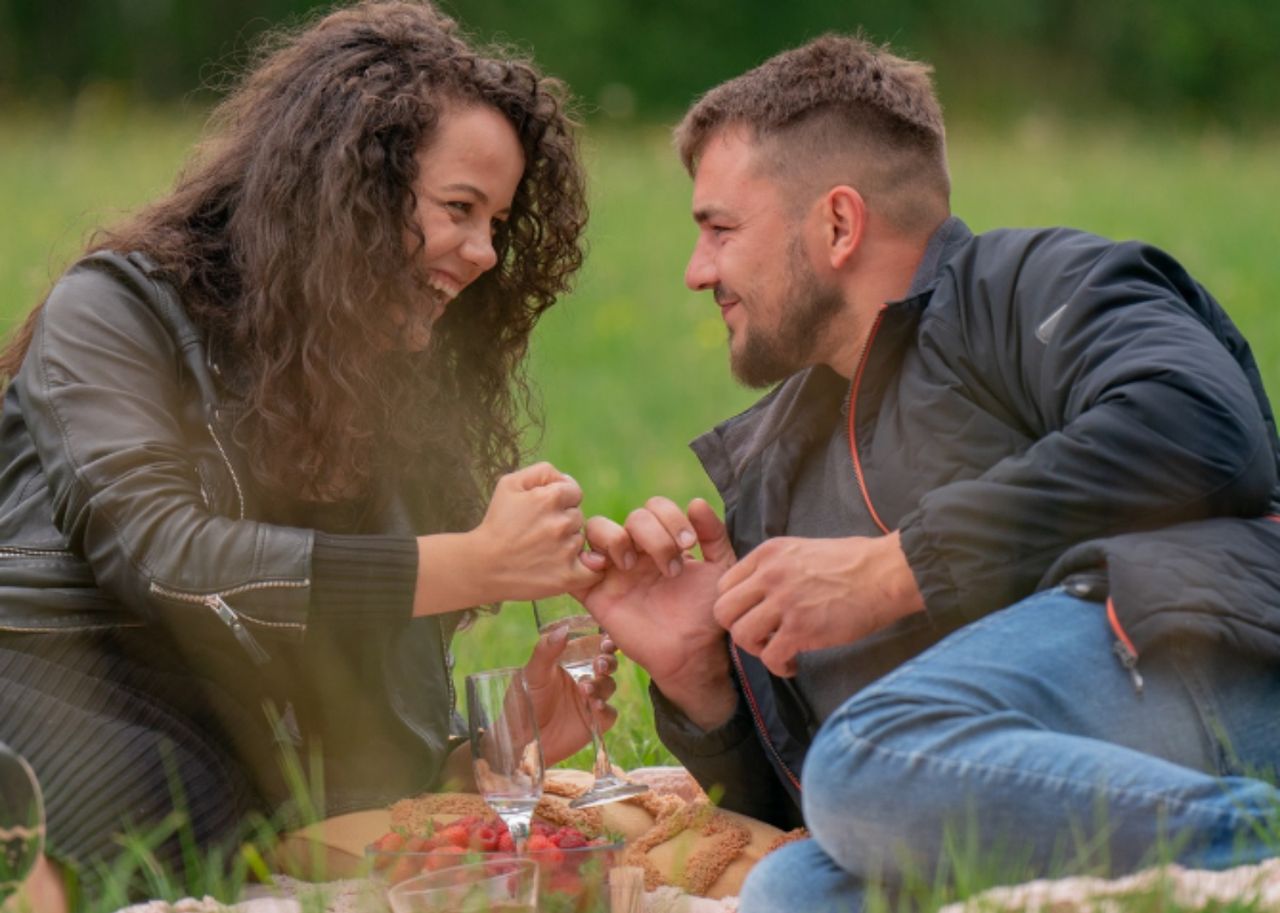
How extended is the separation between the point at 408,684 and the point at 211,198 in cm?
124

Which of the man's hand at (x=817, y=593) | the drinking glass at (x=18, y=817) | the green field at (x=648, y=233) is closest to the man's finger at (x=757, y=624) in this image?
the man's hand at (x=817, y=593)

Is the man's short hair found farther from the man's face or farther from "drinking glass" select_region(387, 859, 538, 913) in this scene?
"drinking glass" select_region(387, 859, 538, 913)

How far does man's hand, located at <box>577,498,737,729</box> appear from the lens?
13.4 ft

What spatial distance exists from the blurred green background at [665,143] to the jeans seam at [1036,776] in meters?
2.03

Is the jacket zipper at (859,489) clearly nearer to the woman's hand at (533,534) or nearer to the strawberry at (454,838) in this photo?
the woman's hand at (533,534)

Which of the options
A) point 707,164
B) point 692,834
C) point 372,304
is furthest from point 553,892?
point 707,164

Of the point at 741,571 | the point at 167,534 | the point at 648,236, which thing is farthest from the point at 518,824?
the point at 648,236

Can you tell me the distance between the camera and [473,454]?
471 centimetres

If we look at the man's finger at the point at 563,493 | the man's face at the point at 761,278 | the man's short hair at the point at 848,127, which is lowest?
the man's finger at the point at 563,493

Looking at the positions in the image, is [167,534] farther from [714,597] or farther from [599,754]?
[714,597]

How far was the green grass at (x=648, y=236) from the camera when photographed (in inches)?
348

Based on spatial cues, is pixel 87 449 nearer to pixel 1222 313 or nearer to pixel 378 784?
pixel 378 784

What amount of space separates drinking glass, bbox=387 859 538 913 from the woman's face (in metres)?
1.54

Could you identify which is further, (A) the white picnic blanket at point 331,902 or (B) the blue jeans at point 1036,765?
(A) the white picnic blanket at point 331,902
